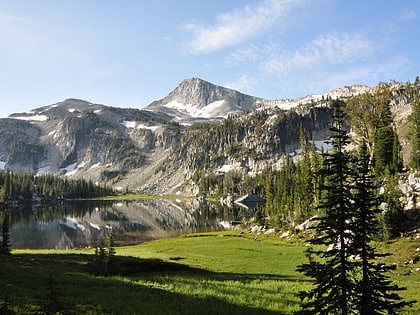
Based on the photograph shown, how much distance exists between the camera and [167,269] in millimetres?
48062

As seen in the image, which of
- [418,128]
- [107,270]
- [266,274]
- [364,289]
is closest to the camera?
[364,289]

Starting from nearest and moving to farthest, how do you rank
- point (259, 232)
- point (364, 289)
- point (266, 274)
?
point (364, 289)
point (266, 274)
point (259, 232)

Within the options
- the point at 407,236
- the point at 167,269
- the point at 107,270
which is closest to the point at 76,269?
the point at 107,270

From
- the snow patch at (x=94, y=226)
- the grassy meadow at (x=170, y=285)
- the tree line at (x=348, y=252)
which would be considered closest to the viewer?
the tree line at (x=348, y=252)

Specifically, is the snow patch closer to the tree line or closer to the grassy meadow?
the grassy meadow

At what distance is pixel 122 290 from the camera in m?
31.2

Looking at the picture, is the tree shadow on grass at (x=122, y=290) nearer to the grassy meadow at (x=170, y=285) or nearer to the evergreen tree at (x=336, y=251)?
the grassy meadow at (x=170, y=285)

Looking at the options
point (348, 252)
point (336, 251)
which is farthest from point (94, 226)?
point (348, 252)

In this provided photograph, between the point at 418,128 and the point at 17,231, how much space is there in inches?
4853

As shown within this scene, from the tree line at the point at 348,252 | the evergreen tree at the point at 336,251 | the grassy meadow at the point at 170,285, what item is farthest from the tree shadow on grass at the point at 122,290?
the tree line at the point at 348,252

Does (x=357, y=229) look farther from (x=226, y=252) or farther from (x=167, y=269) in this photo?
(x=226, y=252)

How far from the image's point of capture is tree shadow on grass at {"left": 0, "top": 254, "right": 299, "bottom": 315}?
2525 cm

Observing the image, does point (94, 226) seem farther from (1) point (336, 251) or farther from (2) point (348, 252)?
(2) point (348, 252)

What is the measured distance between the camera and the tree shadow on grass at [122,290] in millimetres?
25250
